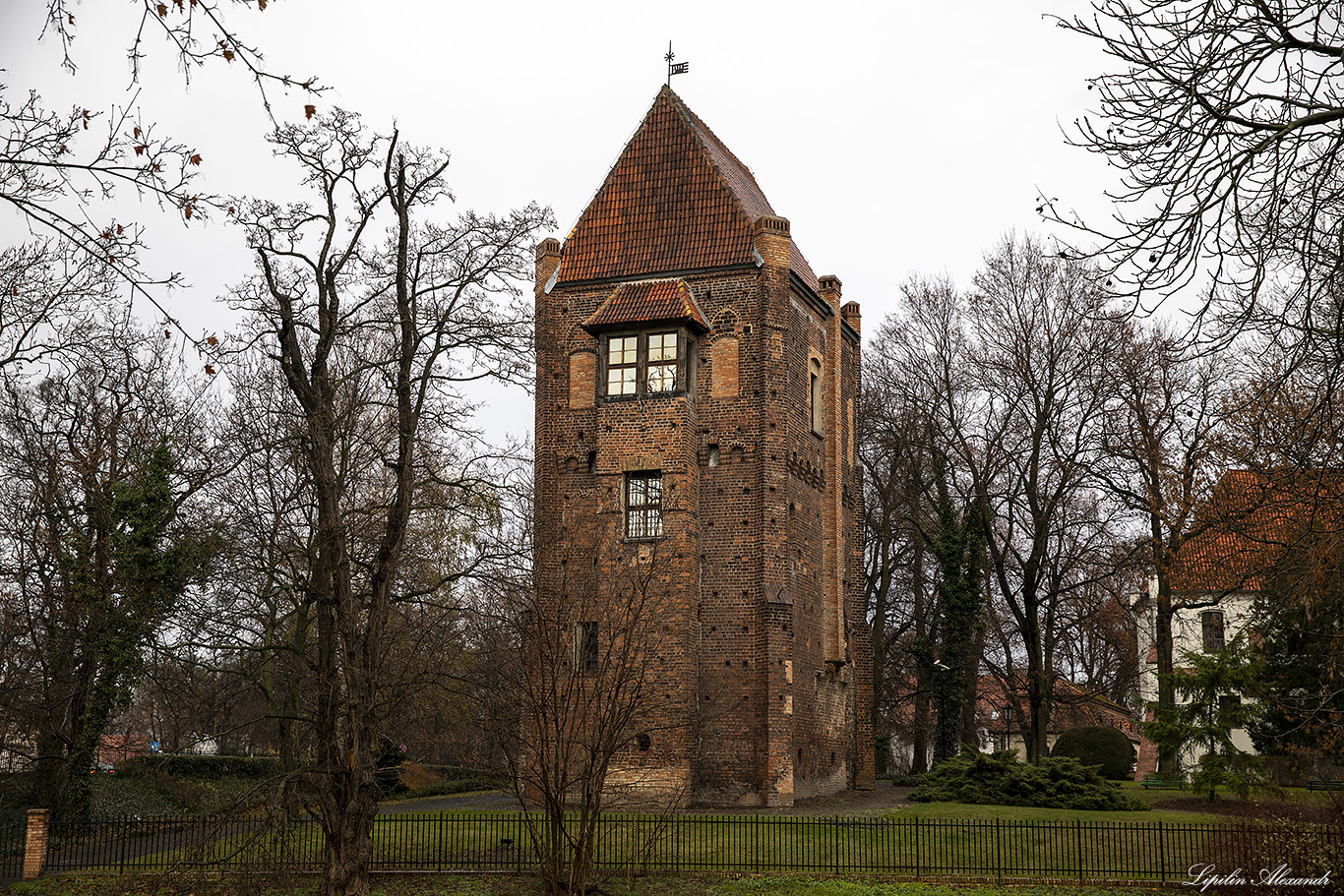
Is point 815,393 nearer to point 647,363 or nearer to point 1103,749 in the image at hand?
point 647,363

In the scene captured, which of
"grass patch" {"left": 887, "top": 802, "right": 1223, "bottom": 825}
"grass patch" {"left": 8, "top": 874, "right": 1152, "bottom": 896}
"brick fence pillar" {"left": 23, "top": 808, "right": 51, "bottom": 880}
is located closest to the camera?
"grass patch" {"left": 8, "top": 874, "right": 1152, "bottom": 896}

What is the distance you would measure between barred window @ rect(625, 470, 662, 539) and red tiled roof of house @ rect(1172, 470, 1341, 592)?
11.6 m

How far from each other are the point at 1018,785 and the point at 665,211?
53.7ft

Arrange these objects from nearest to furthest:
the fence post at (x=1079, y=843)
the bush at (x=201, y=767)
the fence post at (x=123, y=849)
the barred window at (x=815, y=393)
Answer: the fence post at (x=1079, y=843) < the fence post at (x=123, y=849) < the bush at (x=201, y=767) < the barred window at (x=815, y=393)

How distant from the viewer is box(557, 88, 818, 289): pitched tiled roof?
30.4 meters

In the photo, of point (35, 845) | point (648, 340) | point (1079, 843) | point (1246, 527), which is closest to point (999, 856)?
point (1079, 843)

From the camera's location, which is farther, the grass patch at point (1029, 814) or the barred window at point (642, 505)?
the barred window at point (642, 505)

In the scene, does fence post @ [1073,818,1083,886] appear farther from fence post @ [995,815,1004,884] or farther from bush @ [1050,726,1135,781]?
bush @ [1050,726,1135,781]

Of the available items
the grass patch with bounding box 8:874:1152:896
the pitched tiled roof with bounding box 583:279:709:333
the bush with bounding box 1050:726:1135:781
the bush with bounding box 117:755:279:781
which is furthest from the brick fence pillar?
the bush with bounding box 1050:726:1135:781

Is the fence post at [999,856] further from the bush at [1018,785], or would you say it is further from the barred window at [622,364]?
the barred window at [622,364]

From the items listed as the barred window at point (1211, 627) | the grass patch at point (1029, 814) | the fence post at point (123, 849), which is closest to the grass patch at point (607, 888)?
the fence post at point (123, 849)

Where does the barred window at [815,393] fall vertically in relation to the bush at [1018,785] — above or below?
above

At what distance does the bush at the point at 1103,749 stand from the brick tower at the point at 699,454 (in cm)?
1224

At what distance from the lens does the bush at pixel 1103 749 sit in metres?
40.2
